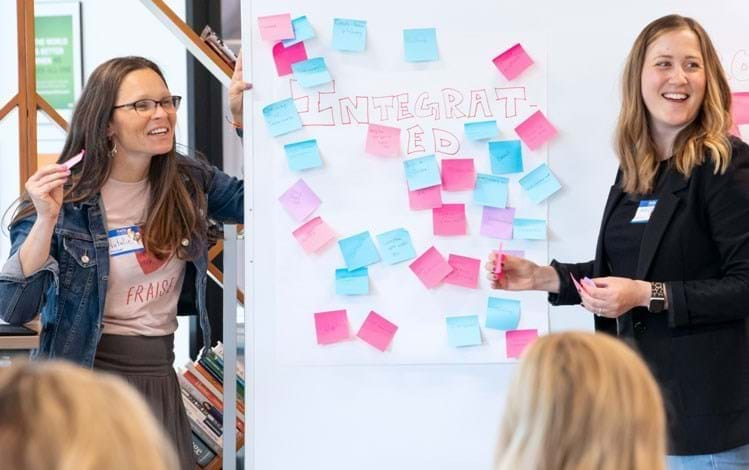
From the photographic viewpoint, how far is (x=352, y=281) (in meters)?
2.86

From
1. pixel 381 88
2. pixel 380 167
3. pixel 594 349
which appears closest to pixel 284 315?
pixel 380 167

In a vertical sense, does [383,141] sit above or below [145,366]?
above

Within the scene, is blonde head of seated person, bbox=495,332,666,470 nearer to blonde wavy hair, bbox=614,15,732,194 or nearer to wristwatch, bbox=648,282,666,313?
wristwatch, bbox=648,282,666,313

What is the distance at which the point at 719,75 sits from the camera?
2418 millimetres

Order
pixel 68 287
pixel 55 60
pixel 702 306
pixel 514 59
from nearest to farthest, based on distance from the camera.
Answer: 1. pixel 702 306
2. pixel 68 287
3. pixel 514 59
4. pixel 55 60

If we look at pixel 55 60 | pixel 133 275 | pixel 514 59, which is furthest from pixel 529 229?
pixel 55 60

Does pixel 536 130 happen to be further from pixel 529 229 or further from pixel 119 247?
pixel 119 247

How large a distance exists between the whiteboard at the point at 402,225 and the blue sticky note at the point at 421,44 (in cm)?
2

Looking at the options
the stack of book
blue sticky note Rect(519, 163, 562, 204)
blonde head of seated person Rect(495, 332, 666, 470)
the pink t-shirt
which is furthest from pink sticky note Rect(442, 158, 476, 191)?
blonde head of seated person Rect(495, 332, 666, 470)

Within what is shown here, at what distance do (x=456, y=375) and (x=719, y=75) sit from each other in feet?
3.38

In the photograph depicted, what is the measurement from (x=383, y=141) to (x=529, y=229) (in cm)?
45

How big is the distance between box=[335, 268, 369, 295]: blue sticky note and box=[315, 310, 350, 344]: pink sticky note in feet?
A: 0.20

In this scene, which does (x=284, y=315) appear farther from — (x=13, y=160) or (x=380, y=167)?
(x=13, y=160)

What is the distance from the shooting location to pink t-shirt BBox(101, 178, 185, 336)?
8.52 ft
